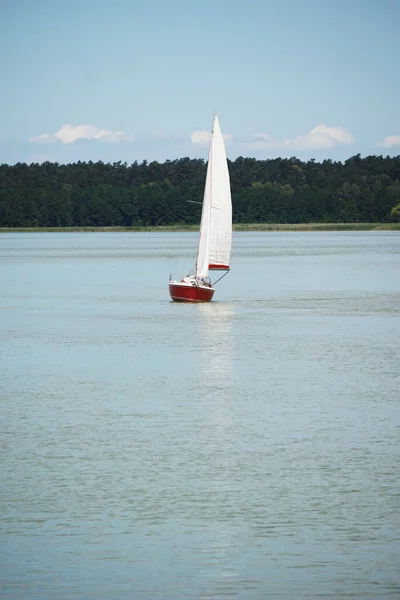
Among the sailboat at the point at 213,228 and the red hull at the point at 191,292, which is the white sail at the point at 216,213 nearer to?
the sailboat at the point at 213,228

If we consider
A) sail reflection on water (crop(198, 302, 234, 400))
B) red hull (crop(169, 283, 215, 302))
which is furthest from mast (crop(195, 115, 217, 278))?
sail reflection on water (crop(198, 302, 234, 400))

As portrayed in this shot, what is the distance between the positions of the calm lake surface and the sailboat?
1044 centimetres

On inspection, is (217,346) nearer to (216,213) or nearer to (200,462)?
(200,462)

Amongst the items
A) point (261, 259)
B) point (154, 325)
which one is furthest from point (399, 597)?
point (261, 259)

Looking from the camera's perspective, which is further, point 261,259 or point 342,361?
point 261,259

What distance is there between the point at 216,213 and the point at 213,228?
2.24 feet

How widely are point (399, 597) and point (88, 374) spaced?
56.5ft

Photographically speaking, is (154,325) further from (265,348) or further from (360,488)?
(360,488)

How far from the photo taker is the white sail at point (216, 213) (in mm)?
51375

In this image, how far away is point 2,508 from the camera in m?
15.3

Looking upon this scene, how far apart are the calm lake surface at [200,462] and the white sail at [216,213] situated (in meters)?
11.2

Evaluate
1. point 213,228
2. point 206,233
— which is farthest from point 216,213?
point 206,233

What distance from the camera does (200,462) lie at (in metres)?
18.0

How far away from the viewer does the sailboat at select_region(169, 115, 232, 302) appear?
51.1m
